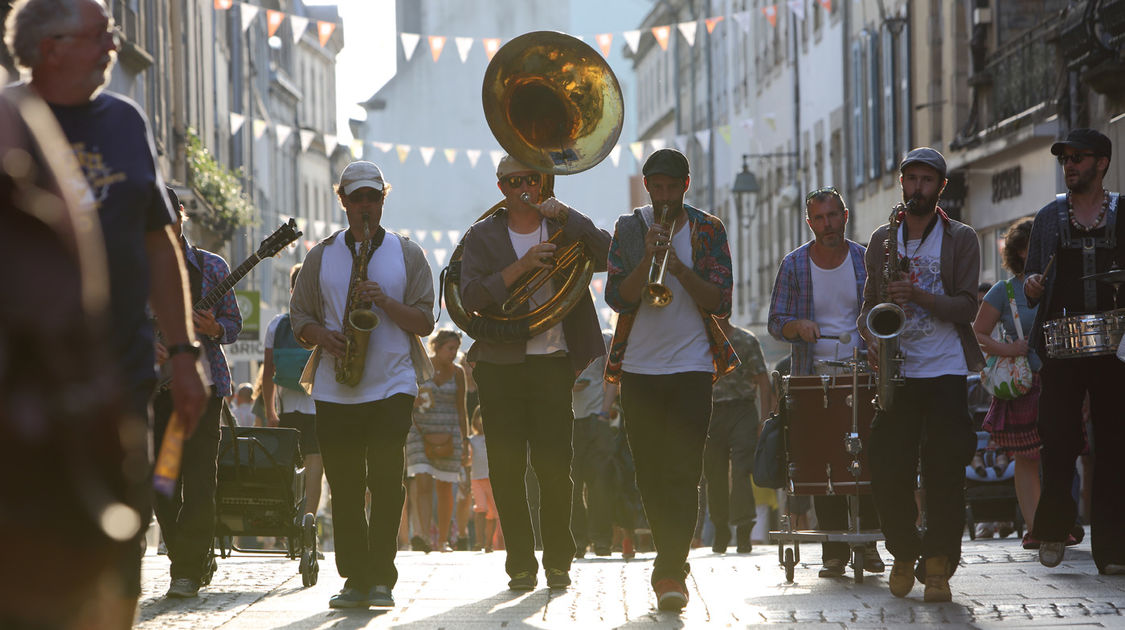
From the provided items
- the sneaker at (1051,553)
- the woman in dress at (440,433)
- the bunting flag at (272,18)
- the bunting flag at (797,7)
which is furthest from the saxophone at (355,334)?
the bunting flag at (797,7)

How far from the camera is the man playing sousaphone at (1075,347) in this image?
8.98m

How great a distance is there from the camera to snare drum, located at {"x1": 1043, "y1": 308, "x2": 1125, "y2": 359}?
28.2 feet

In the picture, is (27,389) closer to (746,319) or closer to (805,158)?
(805,158)

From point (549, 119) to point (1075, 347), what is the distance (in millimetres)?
2773

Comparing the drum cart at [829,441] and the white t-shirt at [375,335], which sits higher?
the white t-shirt at [375,335]

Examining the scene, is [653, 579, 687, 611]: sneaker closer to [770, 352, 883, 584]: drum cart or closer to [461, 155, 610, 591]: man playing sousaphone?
[461, 155, 610, 591]: man playing sousaphone

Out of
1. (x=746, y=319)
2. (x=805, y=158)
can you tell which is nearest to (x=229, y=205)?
(x=805, y=158)

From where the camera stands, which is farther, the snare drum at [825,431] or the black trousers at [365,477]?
the snare drum at [825,431]

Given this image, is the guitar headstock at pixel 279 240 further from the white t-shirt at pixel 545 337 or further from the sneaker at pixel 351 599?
the sneaker at pixel 351 599

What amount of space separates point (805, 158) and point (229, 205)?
14301 millimetres

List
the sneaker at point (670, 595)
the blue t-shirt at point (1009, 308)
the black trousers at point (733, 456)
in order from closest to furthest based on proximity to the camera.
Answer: the sneaker at point (670, 595)
the blue t-shirt at point (1009, 308)
the black trousers at point (733, 456)

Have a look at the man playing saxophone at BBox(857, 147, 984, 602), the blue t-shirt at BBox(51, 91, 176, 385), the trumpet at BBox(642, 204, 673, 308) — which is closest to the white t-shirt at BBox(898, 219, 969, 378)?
the man playing saxophone at BBox(857, 147, 984, 602)

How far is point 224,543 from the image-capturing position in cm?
1023

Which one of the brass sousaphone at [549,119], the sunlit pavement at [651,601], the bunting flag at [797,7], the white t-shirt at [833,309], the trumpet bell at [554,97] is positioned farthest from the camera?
the bunting flag at [797,7]
